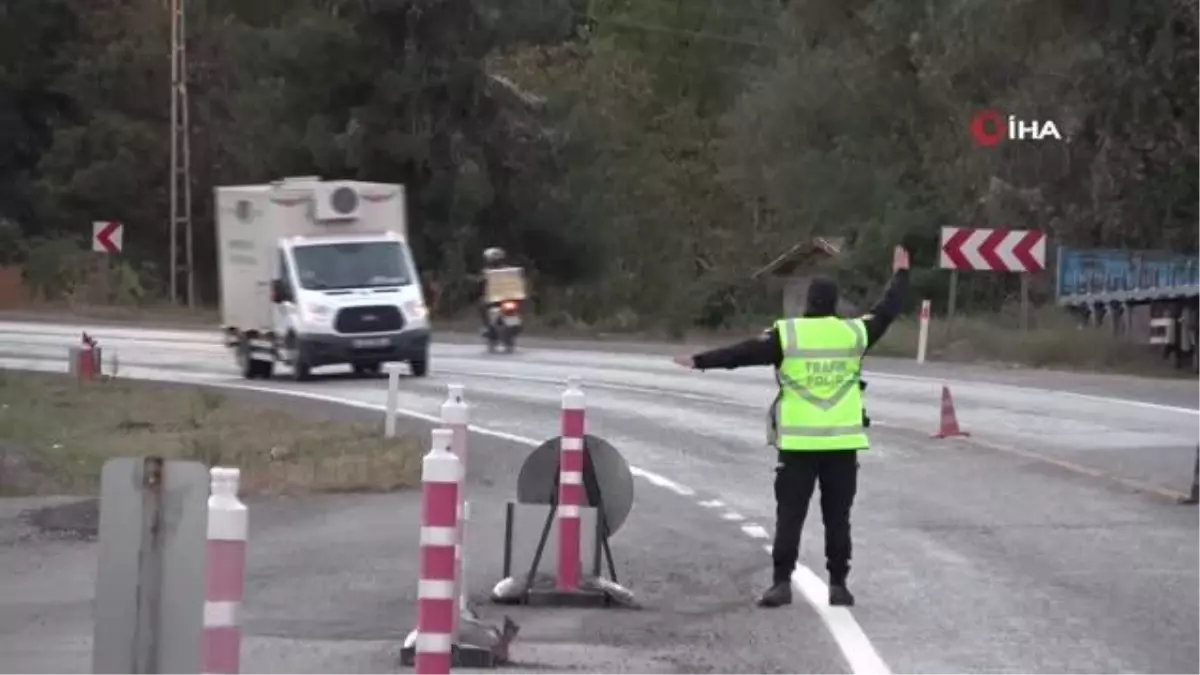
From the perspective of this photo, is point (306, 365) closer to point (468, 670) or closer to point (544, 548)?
point (544, 548)

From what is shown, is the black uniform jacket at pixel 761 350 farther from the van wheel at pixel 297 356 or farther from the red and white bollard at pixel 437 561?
the van wheel at pixel 297 356

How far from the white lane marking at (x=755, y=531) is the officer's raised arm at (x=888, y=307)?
9.05 feet

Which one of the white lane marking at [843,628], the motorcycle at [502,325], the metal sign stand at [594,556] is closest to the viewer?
the white lane marking at [843,628]

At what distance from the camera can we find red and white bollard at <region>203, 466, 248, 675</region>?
723cm

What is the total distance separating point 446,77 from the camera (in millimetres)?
59312

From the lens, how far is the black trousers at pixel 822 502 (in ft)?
42.1

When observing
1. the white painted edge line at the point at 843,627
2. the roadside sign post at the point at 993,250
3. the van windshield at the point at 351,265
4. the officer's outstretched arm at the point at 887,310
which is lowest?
the white painted edge line at the point at 843,627

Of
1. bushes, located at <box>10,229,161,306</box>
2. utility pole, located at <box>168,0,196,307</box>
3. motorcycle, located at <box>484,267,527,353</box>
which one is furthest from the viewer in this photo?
bushes, located at <box>10,229,161,306</box>

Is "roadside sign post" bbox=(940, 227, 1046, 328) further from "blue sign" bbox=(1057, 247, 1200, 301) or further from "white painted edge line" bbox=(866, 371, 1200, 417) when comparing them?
"white painted edge line" bbox=(866, 371, 1200, 417)

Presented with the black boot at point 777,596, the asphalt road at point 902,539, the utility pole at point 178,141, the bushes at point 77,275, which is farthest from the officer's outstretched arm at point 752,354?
the bushes at point 77,275

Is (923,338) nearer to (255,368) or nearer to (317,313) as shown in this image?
(317,313)

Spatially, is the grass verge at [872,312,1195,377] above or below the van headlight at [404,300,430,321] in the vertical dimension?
below

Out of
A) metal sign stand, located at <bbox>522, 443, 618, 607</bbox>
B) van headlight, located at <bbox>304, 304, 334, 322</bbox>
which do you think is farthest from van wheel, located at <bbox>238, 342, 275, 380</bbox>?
metal sign stand, located at <bbox>522, 443, 618, 607</bbox>

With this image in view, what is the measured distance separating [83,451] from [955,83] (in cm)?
3944
